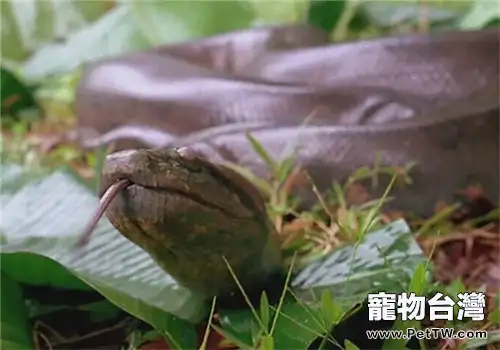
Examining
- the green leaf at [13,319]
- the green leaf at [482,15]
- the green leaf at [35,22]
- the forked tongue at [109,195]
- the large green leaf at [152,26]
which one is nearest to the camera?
the forked tongue at [109,195]

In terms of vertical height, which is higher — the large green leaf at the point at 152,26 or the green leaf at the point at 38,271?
the green leaf at the point at 38,271

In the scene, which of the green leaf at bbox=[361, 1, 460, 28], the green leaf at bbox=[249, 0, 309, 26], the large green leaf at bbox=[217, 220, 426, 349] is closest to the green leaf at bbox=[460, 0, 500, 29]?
the green leaf at bbox=[361, 1, 460, 28]

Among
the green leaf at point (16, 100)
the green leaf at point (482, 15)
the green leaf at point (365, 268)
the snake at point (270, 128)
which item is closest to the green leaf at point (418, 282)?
the green leaf at point (365, 268)

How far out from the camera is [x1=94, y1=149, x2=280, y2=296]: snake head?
1.74ft

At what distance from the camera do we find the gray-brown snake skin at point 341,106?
1.05 meters

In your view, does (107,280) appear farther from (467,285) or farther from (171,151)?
(467,285)

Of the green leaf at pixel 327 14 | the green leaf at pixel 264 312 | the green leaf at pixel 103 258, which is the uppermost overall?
the green leaf at pixel 103 258

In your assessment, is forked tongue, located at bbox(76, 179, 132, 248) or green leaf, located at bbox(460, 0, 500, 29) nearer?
forked tongue, located at bbox(76, 179, 132, 248)

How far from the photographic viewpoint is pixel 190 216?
1.85 feet

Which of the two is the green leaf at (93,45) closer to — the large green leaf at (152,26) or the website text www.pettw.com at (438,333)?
the large green leaf at (152,26)

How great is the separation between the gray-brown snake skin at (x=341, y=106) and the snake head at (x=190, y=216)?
13.1 inches

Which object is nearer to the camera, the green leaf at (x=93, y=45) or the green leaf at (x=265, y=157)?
the green leaf at (x=265, y=157)

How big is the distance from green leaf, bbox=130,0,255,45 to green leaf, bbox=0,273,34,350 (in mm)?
1235

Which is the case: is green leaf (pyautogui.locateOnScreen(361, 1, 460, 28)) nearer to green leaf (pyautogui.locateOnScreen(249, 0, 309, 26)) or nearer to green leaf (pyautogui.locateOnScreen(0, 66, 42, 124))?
green leaf (pyautogui.locateOnScreen(249, 0, 309, 26))
